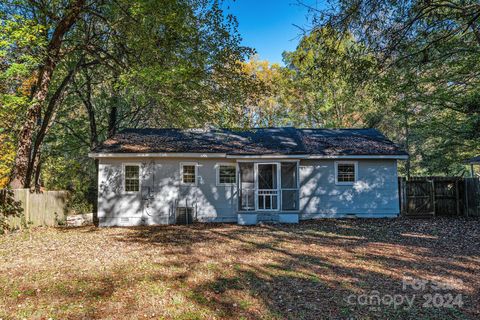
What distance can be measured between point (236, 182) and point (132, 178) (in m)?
4.61

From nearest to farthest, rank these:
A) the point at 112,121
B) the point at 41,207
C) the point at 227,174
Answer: the point at 41,207, the point at 227,174, the point at 112,121

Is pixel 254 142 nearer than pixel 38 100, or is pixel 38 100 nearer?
pixel 38 100

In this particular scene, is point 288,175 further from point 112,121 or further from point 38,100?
point 112,121

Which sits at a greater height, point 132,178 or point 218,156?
point 218,156

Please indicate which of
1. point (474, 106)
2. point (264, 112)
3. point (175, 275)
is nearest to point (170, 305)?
point (175, 275)

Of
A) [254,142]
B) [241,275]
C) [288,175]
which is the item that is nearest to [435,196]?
[288,175]

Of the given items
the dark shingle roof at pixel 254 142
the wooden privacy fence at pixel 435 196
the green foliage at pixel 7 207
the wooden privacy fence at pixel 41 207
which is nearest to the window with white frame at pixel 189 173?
the dark shingle roof at pixel 254 142

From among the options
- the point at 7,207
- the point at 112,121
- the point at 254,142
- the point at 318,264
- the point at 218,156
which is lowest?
the point at 318,264

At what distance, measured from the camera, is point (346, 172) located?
14.1m

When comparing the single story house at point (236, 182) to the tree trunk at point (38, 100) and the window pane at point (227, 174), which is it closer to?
the window pane at point (227, 174)

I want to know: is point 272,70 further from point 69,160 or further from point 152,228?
point 152,228

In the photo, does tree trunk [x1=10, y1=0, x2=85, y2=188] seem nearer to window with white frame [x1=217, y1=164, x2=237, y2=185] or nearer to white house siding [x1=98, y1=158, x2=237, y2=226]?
white house siding [x1=98, y1=158, x2=237, y2=226]

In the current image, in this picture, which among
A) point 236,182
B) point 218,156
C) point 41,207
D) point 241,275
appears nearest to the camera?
point 241,275

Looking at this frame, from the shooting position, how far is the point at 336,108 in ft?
85.3
